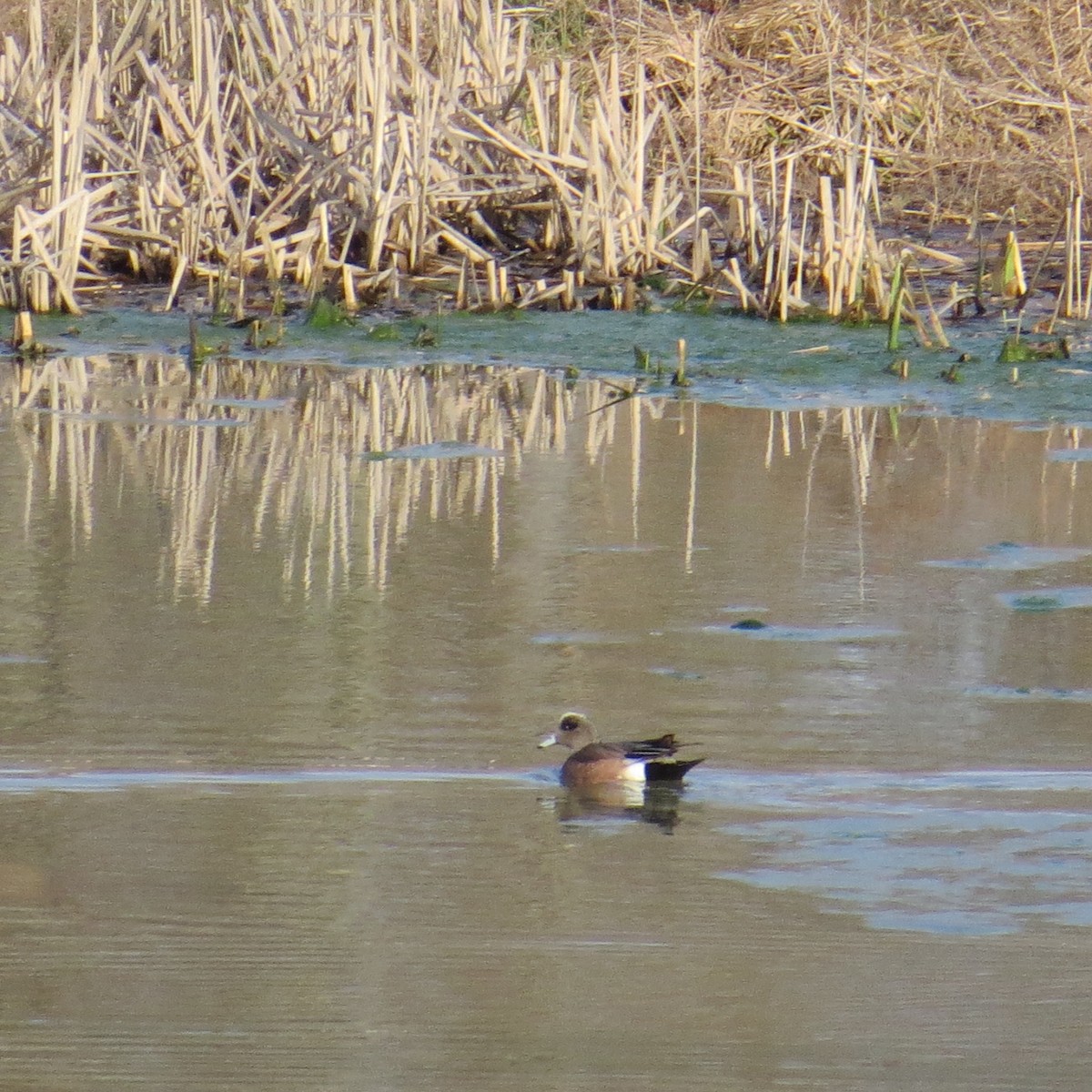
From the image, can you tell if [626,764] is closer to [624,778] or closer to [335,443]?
[624,778]

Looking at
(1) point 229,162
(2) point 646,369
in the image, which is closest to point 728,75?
Result: (1) point 229,162

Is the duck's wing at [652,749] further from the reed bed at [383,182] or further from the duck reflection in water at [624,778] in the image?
the reed bed at [383,182]

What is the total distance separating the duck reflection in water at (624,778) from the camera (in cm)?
393

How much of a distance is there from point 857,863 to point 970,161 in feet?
32.0

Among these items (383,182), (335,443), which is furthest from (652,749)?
(383,182)

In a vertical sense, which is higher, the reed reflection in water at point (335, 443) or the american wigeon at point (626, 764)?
the reed reflection in water at point (335, 443)

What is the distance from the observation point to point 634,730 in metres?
4.39

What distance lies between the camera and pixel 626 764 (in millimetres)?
3961

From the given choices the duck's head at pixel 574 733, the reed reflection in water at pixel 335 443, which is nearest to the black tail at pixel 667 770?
the duck's head at pixel 574 733

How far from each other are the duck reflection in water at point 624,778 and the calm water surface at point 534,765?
29 millimetres

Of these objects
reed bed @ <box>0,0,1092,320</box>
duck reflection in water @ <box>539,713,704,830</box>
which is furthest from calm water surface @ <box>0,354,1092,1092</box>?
reed bed @ <box>0,0,1092,320</box>

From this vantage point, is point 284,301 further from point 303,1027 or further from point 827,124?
point 303,1027

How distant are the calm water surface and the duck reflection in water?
0.03 m

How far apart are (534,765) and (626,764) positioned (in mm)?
231
